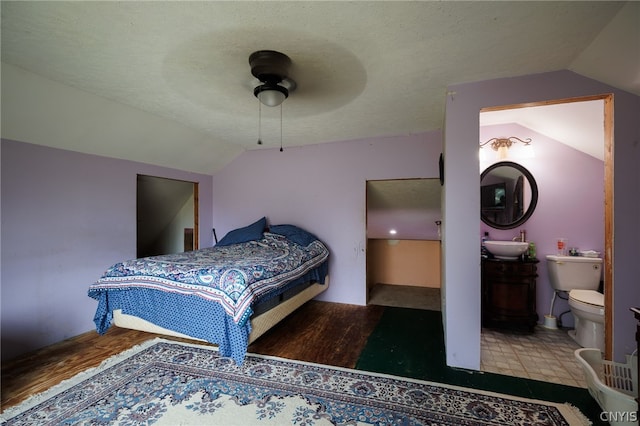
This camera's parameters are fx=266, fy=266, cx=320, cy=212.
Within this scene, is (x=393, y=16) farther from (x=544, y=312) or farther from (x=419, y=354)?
(x=544, y=312)

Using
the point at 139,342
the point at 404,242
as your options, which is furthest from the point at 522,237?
the point at 139,342

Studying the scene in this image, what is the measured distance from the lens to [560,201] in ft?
9.90

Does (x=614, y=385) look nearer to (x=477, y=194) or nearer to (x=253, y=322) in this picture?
(x=477, y=194)

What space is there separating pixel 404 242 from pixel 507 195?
193cm

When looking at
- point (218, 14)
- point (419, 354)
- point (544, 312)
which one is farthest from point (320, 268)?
point (218, 14)

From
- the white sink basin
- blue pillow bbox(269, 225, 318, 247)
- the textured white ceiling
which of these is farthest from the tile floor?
blue pillow bbox(269, 225, 318, 247)

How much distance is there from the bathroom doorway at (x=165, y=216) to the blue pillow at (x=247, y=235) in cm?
78

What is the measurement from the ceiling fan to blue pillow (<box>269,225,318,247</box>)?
209cm

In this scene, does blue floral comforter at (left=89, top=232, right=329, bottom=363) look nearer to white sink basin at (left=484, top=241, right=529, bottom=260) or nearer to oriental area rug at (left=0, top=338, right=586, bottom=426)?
oriental area rug at (left=0, top=338, right=586, bottom=426)

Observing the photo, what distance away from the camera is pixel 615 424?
149 centimetres

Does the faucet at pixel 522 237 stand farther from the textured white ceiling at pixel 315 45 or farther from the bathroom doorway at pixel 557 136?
the textured white ceiling at pixel 315 45

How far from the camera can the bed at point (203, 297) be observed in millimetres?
2064

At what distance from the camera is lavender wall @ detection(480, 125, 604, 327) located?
2906mm

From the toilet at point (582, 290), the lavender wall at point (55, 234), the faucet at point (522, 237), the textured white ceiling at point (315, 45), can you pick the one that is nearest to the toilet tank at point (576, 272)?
the toilet at point (582, 290)
